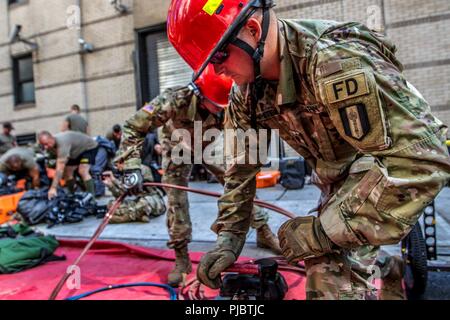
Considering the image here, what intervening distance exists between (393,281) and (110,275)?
2062 millimetres

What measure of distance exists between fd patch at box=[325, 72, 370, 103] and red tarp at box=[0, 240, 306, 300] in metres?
1.56

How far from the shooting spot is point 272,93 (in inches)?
54.6

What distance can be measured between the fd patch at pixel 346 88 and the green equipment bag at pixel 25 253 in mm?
3011

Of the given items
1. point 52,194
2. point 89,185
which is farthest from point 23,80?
point 52,194

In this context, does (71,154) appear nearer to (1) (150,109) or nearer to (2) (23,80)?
(1) (150,109)

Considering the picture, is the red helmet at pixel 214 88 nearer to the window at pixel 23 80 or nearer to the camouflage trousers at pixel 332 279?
the camouflage trousers at pixel 332 279

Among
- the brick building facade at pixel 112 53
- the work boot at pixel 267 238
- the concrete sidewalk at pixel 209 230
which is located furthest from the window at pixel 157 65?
the work boot at pixel 267 238

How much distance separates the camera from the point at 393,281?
1979mm

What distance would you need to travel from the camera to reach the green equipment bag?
9.66ft

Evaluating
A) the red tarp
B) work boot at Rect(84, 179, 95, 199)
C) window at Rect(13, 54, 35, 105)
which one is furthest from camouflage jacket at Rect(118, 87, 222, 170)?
window at Rect(13, 54, 35, 105)

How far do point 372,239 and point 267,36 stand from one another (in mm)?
747

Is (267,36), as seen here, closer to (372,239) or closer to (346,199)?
(346,199)
